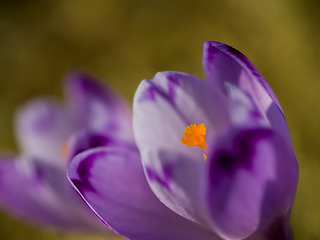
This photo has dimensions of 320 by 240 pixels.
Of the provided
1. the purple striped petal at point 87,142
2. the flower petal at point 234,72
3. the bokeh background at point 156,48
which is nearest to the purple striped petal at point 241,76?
the flower petal at point 234,72

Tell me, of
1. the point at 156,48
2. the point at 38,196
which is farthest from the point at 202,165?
the point at 156,48

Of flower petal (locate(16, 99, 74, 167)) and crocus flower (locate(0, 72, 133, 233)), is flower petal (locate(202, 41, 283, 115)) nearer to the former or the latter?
crocus flower (locate(0, 72, 133, 233))

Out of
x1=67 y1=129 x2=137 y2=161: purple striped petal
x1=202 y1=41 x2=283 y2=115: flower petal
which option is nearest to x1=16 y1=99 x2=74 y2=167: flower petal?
x1=67 y1=129 x2=137 y2=161: purple striped petal

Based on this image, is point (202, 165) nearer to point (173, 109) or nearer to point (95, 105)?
point (173, 109)

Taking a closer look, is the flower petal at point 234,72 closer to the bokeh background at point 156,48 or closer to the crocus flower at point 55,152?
the crocus flower at point 55,152

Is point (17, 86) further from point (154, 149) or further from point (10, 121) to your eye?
point (154, 149)

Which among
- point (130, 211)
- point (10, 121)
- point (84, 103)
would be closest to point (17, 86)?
point (10, 121)

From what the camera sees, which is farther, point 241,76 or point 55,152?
point 55,152
